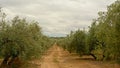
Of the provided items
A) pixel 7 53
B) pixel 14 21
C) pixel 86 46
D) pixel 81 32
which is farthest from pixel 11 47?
pixel 81 32

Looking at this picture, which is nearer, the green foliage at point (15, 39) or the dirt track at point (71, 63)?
the green foliage at point (15, 39)

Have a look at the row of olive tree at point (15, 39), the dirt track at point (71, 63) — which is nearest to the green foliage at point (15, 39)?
the row of olive tree at point (15, 39)

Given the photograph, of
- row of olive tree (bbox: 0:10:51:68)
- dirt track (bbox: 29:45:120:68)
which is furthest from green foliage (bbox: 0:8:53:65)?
dirt track (bbox: 29:45:120:68)

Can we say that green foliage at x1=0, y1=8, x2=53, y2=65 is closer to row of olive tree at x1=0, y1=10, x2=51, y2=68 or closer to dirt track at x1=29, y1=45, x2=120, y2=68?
row of olive tree at x1=0, y1=10, x2=51, y2=68

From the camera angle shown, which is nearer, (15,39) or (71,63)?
(15,39)

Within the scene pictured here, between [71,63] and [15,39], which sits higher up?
[15,39]

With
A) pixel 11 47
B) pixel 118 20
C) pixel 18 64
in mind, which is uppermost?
pixel 118 20

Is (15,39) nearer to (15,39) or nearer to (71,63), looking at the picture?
(15,39)

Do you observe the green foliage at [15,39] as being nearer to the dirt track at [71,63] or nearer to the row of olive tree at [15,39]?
the row of olive tree at [15,39]

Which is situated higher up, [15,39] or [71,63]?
[15,39]

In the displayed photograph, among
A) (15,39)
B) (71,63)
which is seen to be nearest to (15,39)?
(15,39)

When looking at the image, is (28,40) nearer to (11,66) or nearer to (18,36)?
(18,36)

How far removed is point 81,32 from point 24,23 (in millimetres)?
29650

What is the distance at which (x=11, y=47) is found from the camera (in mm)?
31250
